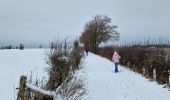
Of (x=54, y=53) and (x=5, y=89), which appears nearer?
(x=54, y=53)

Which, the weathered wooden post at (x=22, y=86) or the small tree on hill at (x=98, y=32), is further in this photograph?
the small tree on hill at (x=98, y=32)

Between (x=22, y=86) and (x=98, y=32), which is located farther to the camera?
(x=98, y=32)

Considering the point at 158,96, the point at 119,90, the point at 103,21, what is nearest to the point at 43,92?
the point at 158,96

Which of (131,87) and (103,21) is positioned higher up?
(103,21)

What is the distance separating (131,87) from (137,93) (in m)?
1.95

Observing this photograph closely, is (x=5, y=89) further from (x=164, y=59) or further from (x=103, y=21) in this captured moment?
(x=103, y=21)

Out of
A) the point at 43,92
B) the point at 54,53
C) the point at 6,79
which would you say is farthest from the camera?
the point at 6,79

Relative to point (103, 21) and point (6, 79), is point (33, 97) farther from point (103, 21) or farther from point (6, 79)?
point (103, 21)

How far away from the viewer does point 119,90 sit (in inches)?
576

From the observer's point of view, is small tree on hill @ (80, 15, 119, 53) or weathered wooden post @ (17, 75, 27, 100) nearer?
weathered wooden post @ (17, 75, 27, 100)

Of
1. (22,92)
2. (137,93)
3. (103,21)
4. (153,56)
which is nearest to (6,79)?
(153,56)

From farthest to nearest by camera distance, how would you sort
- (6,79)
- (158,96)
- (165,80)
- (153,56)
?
(6,79) < (153,56) < (165,80) < (158,96)

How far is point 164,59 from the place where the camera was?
19594 mm

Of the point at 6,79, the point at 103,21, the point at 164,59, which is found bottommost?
the point at 6,79
